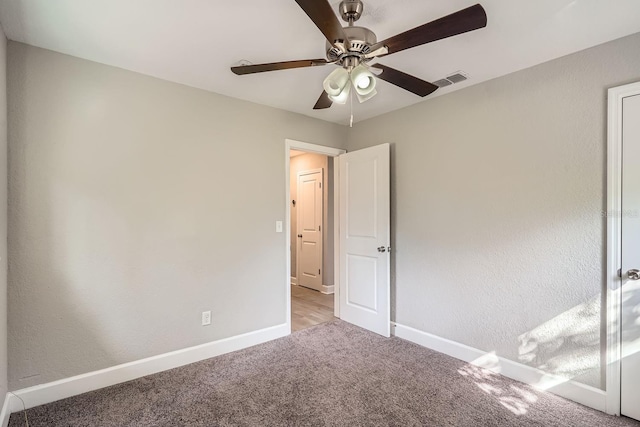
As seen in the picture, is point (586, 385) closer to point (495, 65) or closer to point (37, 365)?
point (495, 65)

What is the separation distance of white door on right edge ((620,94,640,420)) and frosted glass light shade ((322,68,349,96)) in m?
1.86

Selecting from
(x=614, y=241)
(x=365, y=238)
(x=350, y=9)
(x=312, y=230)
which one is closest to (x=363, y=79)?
(x=350, y=9)

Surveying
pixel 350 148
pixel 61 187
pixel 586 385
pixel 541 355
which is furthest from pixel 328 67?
pixel 586 385

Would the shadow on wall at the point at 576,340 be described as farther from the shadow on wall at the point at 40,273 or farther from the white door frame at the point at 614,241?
the shadow on wall at the point at 40,273

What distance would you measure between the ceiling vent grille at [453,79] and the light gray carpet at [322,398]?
2.44 meters

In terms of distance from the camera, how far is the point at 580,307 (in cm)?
217

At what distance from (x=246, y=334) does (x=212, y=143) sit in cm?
188

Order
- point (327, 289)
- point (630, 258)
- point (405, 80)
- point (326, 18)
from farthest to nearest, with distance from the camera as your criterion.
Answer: point (327, 289), point (630, 258), point (405, 80), point (326, 18)

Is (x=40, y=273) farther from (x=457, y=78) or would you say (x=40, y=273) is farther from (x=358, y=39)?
(x=457, y=78)

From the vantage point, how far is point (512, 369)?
246 centimetres

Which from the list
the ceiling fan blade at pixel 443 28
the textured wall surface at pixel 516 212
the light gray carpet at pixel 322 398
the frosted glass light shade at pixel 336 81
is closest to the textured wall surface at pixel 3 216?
the light gray carpet at pixel 322 398

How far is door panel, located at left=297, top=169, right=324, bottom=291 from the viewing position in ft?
17.4

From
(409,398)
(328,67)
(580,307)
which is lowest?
(409,398)

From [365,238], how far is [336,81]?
2.18 m
